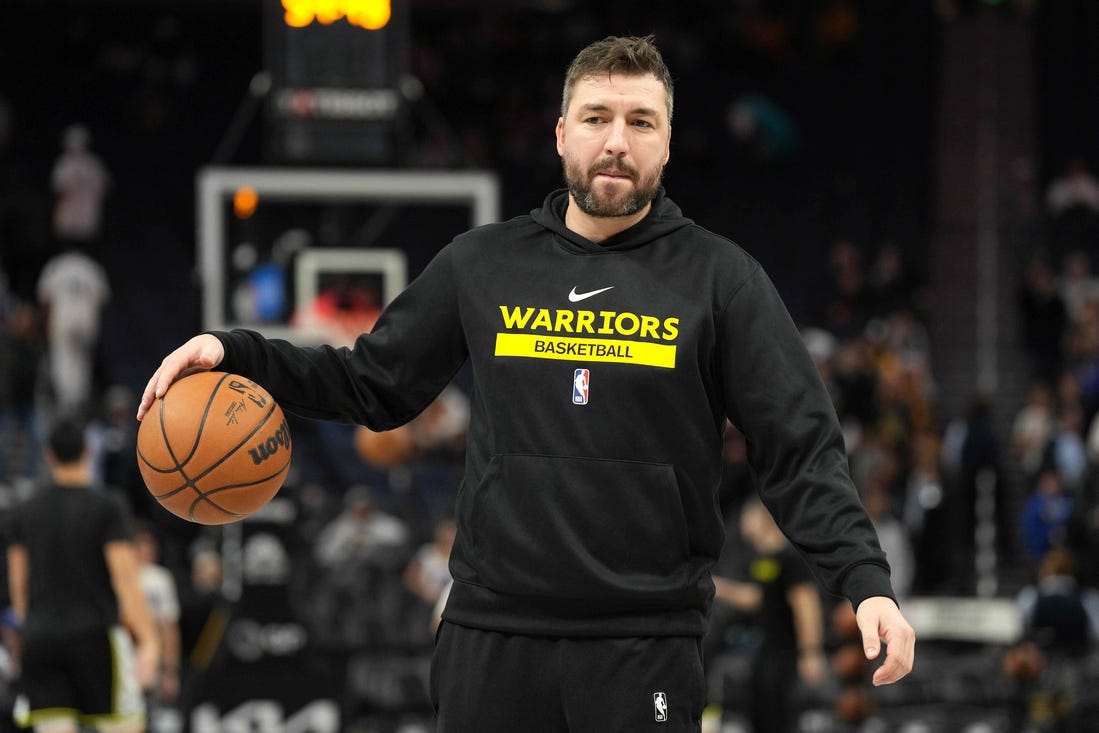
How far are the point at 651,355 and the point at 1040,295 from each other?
17312 mm

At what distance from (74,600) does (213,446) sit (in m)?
4.31

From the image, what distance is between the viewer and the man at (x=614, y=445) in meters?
3.98

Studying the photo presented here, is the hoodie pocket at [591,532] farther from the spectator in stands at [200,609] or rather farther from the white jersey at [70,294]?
the white jersey at [70,294]

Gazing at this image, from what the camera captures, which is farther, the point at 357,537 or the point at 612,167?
the point at 357,537

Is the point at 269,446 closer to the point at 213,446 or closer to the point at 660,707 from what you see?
the point at 213,446

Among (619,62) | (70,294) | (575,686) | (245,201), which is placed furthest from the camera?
(70,294)

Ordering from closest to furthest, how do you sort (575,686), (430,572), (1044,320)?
(575,686) < (430,572) < (1044,320)

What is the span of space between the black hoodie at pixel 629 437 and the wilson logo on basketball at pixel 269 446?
0.48 metres

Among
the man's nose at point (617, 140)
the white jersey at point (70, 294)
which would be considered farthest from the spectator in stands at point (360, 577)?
the man's nose at point (617, 140)

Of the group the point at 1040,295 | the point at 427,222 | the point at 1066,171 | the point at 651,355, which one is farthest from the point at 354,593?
the point at 1066,171

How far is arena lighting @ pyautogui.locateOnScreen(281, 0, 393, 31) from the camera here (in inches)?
461

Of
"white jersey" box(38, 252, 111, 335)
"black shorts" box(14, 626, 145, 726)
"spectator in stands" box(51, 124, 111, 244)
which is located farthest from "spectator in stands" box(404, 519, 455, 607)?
"spectator in stands" box(51, 124, 111, 244)

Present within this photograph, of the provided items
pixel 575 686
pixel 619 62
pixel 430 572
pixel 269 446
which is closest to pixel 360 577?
pixel 430 572

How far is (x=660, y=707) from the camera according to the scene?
3977 mm
